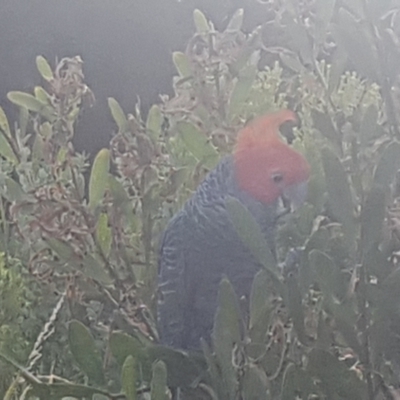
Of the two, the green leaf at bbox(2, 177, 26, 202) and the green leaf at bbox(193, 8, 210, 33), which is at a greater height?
the green leaf at bbox(193, 8, 210, 33)

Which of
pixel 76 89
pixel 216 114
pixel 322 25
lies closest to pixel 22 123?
pixel 76 89

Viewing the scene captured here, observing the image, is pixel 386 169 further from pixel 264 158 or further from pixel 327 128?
pixel 264 158

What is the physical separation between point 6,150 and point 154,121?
0.44 feet

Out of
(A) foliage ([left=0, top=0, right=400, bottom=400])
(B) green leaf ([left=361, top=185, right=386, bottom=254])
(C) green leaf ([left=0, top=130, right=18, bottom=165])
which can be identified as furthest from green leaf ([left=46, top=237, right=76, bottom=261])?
(B) green leaf ([left=361, top=185, right=386, bottom=254])

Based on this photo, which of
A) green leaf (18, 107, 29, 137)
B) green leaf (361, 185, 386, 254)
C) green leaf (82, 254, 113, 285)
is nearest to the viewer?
green leaf (361, 185, 386, 254)

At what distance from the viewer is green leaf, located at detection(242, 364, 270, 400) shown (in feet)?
1.39

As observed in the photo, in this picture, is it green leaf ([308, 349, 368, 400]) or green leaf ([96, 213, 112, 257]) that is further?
green leaf ([96, 213, 112, 257])

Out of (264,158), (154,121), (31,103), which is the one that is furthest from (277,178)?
(31,103)

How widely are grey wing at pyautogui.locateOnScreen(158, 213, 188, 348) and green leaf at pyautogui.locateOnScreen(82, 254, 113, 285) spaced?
51 mm

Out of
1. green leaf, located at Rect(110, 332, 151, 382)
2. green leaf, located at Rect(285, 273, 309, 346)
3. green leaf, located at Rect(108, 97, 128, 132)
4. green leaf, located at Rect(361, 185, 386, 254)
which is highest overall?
green leaf, located at Rect(108, 97, 128, 132)

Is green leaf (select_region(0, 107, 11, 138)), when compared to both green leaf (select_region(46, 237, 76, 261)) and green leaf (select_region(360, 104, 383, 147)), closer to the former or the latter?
green leaf (select_region(46, 237, 76, 261))

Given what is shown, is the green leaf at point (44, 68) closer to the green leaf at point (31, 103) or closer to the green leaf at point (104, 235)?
the green leaf at point (31, 103)

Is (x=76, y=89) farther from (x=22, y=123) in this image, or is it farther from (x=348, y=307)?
(x=348, y=307)

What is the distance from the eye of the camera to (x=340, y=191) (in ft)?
1.36
